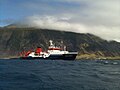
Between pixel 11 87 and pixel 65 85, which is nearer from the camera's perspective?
pixel 11 87

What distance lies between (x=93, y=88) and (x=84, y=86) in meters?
2.58

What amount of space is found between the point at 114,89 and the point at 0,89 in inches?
715

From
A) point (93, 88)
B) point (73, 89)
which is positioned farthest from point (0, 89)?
point (93, 88)

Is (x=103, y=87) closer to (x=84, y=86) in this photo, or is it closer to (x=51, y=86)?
(x=84, y=86)

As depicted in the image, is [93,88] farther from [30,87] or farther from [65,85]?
[30,87]

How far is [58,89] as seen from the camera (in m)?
41.8

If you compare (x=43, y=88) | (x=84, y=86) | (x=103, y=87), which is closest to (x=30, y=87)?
(x=43, y=88)

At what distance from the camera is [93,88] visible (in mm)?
43188

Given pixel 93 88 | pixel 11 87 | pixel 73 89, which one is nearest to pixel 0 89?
pixel 11 87

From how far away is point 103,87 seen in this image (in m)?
44.6

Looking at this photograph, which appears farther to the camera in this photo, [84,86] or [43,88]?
[84,86]

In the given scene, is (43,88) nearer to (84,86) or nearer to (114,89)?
(84,86)

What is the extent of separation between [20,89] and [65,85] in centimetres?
873

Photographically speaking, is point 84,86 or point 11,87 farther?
point 84,86
